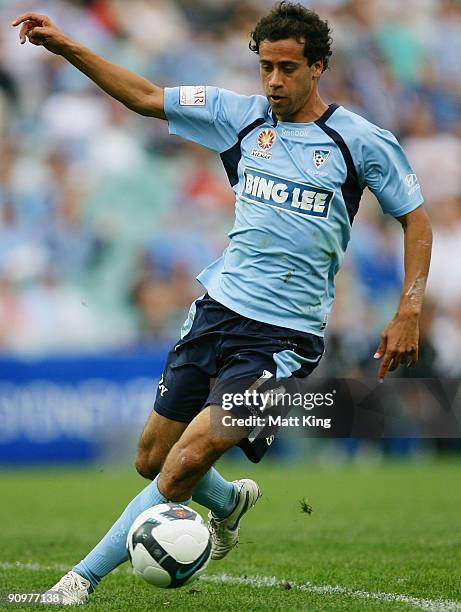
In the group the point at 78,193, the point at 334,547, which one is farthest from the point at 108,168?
the point at 334,547

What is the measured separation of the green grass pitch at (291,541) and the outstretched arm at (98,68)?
2.27 meters

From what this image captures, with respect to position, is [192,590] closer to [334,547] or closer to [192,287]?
[334,547]

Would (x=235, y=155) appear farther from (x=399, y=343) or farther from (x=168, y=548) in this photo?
(x=168, y=548)

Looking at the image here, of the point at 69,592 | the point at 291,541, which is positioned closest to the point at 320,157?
the point at 69,592

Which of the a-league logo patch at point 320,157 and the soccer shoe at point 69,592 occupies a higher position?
the a-league logo patch at point 320,157

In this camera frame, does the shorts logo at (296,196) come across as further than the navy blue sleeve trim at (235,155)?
No

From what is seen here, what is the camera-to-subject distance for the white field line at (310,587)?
15.3ft

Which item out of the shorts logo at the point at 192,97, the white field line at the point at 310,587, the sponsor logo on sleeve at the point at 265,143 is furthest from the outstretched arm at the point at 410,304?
the shorts logo at the point at 192,97

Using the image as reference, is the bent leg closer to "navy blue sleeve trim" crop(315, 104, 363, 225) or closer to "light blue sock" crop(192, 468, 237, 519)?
"light blue sock" crop(192, 468, 237, 519)

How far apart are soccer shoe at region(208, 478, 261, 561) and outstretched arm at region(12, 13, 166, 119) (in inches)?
77.2

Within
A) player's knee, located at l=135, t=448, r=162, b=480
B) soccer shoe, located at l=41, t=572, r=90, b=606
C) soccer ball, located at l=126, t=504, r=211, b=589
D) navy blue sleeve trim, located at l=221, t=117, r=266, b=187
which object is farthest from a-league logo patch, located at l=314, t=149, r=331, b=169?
soccer shoe, located at l=41, t=572, r=90, b=606

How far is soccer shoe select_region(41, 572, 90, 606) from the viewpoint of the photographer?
475 cm

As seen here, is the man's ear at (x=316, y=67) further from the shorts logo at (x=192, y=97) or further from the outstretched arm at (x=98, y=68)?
the outstretched arm at (x=98, y=68)

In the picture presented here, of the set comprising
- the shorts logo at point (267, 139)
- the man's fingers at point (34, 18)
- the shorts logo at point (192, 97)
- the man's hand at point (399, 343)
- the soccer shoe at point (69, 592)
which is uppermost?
the man's fingers at point (34, 18)
